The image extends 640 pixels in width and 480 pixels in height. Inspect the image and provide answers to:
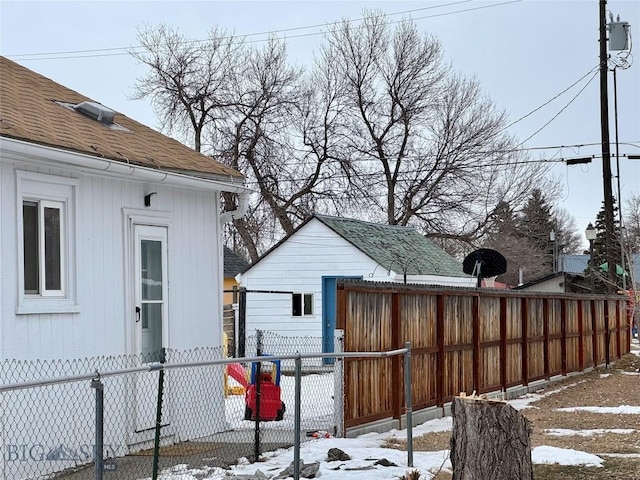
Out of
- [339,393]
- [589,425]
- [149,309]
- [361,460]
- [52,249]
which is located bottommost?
[589,425]

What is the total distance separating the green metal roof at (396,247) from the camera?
25312mm

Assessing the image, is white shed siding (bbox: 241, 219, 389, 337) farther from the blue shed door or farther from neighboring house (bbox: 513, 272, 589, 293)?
neighboring house (bbox: 513, 272, 589, 293)

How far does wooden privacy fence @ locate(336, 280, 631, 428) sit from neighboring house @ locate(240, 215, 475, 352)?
523 cm

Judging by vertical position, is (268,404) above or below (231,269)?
below

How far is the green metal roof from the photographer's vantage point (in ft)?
83.0

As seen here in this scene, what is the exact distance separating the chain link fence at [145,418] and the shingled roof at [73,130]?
2.12m

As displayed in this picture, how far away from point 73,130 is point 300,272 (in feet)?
52.6

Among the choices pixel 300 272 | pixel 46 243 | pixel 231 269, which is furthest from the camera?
pixel 231 269

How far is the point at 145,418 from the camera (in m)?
10.5

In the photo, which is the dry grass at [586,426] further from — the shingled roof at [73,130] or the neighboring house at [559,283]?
the neighboring house at [559,283]

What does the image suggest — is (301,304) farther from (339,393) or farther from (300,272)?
(339,393)

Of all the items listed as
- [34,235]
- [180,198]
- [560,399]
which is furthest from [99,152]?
[560,399]

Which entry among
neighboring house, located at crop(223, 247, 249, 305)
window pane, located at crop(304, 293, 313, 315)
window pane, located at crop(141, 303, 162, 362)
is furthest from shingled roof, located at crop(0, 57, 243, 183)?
neighboring house, located at crop(223, 247, 249, 305)

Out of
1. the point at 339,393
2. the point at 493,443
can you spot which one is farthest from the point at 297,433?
the point at 339,393
